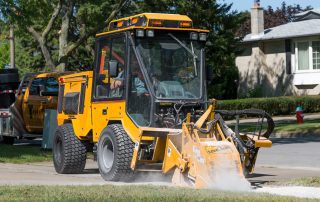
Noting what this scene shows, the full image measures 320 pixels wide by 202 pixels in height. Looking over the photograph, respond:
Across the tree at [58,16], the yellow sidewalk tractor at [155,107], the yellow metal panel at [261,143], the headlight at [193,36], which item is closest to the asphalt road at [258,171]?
the yellow sidewalk tractor at [155,107]

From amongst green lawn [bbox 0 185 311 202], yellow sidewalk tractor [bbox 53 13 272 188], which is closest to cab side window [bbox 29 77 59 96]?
yellow sidewalk tractor [bbox 53 13 272 188]

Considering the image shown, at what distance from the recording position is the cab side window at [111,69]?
13.4 metres

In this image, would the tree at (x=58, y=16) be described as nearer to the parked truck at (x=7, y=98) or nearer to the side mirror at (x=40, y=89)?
the parked truck at (x=7, y=98)

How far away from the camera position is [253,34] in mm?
46219

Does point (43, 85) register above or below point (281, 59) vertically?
below

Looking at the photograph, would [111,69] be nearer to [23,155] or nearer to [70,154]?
[70,154]

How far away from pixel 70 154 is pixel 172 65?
2.97 metres

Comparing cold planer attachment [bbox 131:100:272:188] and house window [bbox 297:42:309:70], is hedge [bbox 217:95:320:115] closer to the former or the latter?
house window [bbox 297:42:309:70]

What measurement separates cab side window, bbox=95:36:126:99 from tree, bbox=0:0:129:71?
7519 millimetres

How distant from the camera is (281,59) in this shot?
144ft

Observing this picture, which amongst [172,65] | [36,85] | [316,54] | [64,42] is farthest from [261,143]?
[316,54]

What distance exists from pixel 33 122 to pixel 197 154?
1125 cm

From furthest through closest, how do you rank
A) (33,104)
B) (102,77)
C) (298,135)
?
1. (298,135)
2. (33,104)
3. (102,77)

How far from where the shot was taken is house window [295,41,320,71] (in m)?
42.4
